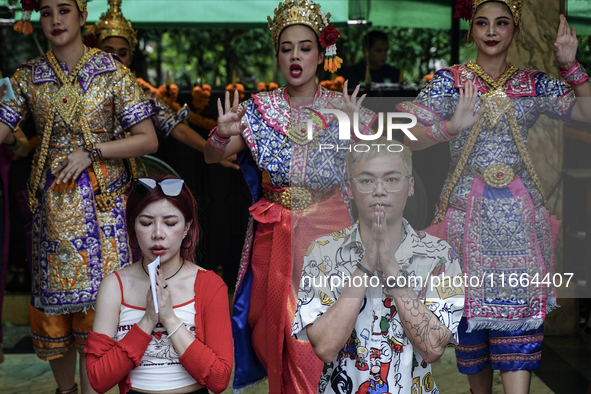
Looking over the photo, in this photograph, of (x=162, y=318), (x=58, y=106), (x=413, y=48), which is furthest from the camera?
(x=413, y=48)

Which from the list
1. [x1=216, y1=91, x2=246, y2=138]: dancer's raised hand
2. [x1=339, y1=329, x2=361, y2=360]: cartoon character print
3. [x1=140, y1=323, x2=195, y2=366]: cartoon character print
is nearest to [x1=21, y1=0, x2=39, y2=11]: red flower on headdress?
[x1=216, y1=91, x2=246, y2=138]: dancer's raised hand

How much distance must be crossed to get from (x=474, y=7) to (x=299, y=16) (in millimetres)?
681

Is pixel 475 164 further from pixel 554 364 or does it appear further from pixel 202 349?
pixel 554 364

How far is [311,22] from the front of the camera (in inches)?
113

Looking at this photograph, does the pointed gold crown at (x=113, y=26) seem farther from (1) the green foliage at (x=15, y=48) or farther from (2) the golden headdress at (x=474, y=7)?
(1) the green foliage at (x=15, y=48)

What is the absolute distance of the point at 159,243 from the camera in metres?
2.13

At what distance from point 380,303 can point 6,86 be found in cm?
153

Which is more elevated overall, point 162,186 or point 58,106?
point 58,106

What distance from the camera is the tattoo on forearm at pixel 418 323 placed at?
71.5 inches

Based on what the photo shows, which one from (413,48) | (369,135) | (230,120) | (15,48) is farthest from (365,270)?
(15,48)

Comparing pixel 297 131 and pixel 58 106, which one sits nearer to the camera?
pixel 297 131

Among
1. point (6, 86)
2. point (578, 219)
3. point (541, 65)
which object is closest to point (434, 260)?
point (578, 219)

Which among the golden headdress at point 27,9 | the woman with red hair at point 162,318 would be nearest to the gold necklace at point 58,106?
the golden headdress at point 27,9

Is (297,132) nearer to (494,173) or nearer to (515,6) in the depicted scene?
(494,173)
